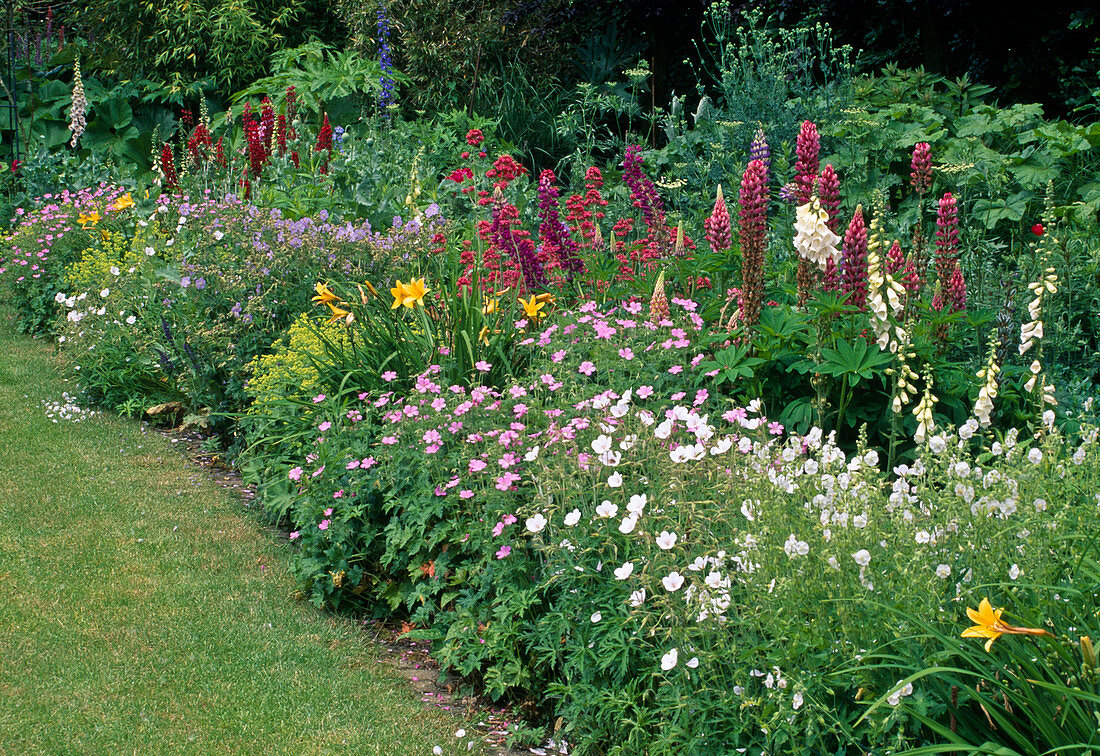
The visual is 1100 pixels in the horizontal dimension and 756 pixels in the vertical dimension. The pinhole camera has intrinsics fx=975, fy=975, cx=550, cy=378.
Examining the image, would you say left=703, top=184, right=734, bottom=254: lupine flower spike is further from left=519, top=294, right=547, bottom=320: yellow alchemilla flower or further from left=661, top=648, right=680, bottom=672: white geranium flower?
left=661, top=648, right=680, bottom=672: white geranium flower

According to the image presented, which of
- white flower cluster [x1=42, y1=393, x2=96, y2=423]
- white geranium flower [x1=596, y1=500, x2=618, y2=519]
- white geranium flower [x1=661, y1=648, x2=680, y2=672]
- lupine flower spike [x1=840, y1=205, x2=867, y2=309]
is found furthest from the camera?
white flower cluster [x1=42, y1=393, x2=96, y2=423]

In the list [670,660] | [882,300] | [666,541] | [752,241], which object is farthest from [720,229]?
[670,660]

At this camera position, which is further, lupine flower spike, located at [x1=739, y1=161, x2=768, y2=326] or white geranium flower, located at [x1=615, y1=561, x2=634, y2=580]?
lupine flower spike, located at [x1=739, y1=161, x2=768, y2=326]

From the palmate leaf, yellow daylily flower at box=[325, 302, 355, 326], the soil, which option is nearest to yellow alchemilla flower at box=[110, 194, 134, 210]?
yellow daylily flower at box=[325, 302, 355, 326]

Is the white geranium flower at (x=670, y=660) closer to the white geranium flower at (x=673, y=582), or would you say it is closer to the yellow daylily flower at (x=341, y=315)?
the white geranium flower at (x=673, y=582)

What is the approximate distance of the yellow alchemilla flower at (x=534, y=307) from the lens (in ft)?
14.3

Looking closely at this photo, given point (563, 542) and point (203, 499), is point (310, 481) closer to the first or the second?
point (203, 499)

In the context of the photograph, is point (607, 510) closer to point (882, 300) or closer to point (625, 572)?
point (625, 572)

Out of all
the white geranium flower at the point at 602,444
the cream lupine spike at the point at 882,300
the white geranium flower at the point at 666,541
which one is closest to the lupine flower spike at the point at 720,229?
the cream lupine spike at the point at 882,300

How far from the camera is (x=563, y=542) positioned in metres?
2.92

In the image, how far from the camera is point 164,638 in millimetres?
3439

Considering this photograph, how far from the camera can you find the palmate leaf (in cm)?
343

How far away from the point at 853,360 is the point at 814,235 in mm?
474

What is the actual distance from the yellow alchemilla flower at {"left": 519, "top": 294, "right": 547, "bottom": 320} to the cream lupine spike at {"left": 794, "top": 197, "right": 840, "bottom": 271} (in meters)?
1.35
